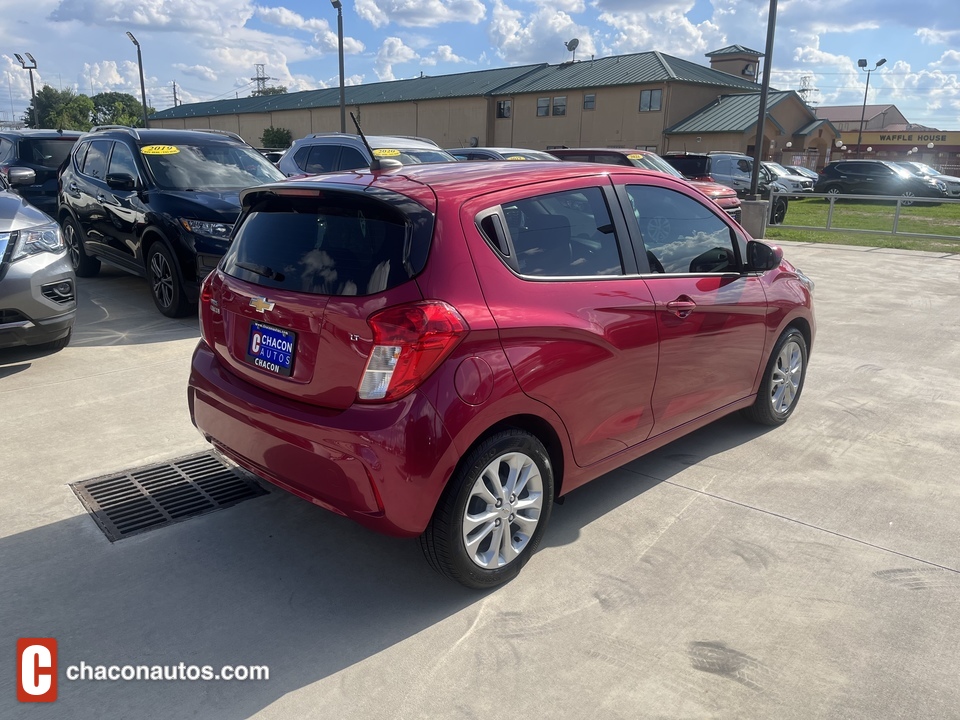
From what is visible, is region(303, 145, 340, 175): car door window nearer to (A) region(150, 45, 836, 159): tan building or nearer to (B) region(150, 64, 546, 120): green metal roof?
(A) region(150, 45, 836, 159): tan building

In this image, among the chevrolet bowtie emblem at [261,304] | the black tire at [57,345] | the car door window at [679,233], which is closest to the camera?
the chevrolet bowtie emblem at [261,304]

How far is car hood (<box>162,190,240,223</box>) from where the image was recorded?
7.52 metres

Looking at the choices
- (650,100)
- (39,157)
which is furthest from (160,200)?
(650,100)

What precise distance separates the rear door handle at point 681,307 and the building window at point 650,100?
42.4 meters

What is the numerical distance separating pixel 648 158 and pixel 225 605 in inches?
527

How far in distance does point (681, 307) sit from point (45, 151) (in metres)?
12.2

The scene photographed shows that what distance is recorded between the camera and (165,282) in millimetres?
7816

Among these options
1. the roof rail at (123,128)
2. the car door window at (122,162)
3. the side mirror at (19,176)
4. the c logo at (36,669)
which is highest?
the roof rail at (123,128)

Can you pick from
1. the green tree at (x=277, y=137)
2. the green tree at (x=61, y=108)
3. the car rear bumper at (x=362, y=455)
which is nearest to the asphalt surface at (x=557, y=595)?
the car rear bumper at (x=362, y=455)

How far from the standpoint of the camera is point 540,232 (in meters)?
3.32

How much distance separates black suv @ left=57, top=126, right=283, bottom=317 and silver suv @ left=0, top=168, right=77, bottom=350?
142 centimetres

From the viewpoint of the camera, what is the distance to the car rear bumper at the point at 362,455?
9.05 feet

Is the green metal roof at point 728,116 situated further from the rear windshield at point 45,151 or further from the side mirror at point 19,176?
the side mirror at point 19,176

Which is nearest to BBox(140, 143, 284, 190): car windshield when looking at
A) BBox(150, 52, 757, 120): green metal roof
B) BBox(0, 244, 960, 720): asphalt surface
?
BBox(0, 244, 960, 720): asphalt surface
